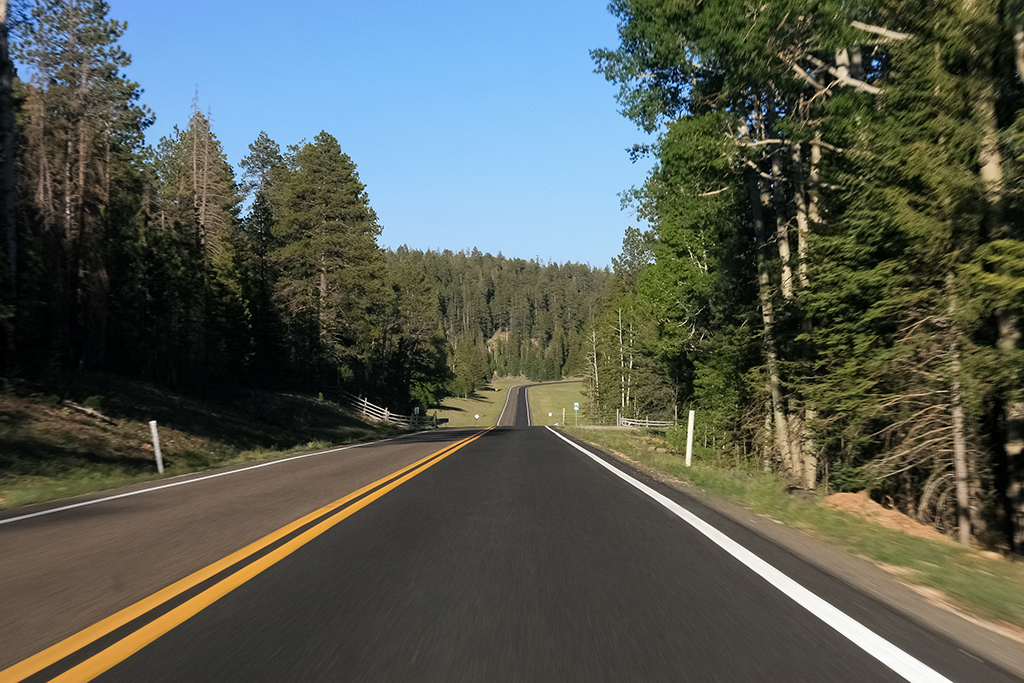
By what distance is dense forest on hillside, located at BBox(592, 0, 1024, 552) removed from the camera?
39.2ft

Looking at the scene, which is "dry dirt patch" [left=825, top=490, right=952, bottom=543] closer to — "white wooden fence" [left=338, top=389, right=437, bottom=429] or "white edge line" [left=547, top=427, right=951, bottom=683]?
"white edge line" [left=547, top=427, right=951, bottom=683]

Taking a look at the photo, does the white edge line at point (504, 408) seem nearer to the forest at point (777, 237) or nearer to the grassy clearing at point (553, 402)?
the grassy clearing at point (553, 402)

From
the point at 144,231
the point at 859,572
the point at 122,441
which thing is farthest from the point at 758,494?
the point at 144,231

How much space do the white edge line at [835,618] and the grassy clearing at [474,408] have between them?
73.7 meters

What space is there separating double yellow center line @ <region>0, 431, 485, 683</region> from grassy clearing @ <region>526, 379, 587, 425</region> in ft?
275

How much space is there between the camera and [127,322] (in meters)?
33.4

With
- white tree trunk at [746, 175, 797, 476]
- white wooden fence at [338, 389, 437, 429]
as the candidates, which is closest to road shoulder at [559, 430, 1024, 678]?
white tree trunk at [746, 175, 797, 476]

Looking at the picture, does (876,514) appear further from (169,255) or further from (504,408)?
(504,408)

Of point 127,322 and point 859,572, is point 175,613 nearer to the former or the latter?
point 859,572

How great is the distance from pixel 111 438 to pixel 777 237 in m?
18.6

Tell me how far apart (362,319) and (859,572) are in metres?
47.2

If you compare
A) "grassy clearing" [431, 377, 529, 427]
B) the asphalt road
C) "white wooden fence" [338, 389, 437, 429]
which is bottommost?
the asphalt road

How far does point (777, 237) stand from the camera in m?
21.9

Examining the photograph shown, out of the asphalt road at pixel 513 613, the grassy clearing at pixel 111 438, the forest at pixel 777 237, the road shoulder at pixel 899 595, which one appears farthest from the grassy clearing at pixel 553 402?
the asphalt road at pixel 513 613
